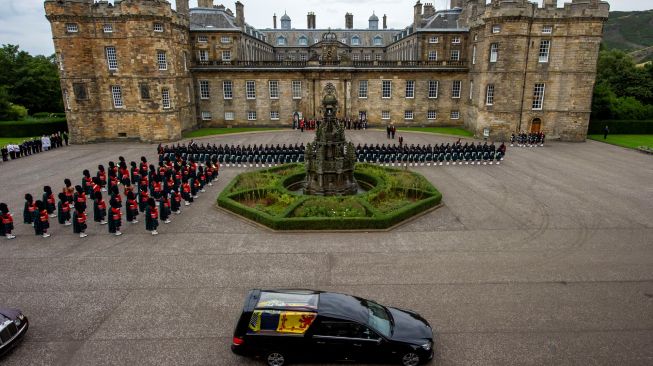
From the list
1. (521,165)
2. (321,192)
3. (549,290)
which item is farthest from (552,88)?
(549,290)

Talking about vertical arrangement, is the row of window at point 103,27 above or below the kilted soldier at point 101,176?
above

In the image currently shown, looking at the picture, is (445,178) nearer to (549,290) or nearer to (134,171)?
(549,290)

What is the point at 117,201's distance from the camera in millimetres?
→ 16641

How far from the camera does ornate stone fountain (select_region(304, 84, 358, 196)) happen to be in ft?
67.5

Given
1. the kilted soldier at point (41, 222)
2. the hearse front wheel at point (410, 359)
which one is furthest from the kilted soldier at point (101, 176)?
the hearse front wheel at point (410, 359)

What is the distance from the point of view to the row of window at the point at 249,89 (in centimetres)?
4767

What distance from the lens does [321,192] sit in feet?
68.4

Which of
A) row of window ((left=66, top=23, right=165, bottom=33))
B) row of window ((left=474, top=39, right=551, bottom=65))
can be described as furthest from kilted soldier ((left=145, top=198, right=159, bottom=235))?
row of window ((left=474, top=39, right=551, bottom=65))

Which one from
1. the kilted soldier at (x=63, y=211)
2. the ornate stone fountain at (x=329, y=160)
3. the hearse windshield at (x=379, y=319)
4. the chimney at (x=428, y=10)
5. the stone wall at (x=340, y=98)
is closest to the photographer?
the hearse windshield at (x=379, y=319)

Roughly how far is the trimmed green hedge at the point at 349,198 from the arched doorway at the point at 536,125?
2311 cm

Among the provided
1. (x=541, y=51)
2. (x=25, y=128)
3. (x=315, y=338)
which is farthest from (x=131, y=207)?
(x=541, y=51)

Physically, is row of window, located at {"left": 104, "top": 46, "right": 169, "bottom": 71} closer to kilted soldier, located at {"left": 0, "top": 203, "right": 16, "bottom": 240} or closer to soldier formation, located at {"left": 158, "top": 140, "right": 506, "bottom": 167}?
soldier formation, located at {"left": 158, "top": 140, "right": 506, "bottom": 167}

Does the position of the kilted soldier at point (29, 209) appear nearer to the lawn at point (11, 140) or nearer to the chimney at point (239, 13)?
the lawn at point (11, 140)

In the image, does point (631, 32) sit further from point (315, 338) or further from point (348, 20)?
point (315, 338)
